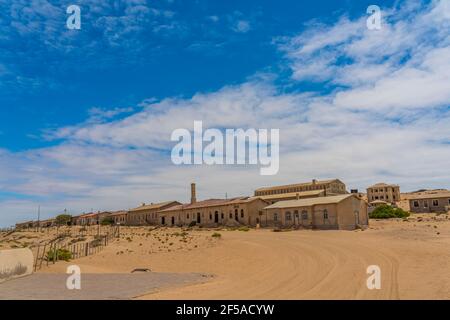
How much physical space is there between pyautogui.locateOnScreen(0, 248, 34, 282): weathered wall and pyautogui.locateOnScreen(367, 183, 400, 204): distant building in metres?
90.2

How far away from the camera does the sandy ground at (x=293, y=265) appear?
45.9 feet

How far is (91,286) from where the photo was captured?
15.8 meters

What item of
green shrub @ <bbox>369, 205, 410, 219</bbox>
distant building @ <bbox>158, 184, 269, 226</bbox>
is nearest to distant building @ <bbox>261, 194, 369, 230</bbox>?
distant building @ <bbox>158, 184, 269, 226</bbox>

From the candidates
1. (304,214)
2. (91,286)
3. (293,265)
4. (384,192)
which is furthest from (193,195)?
(91,286)

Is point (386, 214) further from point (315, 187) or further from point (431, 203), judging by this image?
point (315, 187)

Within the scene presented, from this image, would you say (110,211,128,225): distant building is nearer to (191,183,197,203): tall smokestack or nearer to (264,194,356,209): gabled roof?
(191,183,197,203): tall smokestack

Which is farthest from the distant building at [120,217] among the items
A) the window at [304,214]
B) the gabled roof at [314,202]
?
the window at [304,214]

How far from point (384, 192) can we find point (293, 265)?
275ft

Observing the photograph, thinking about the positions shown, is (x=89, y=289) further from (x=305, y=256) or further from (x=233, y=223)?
(x=233, y=223)

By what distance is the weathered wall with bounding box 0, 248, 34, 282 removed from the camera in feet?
58.4

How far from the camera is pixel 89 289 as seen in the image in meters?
14.9

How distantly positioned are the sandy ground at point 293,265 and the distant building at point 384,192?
63.4 metres
